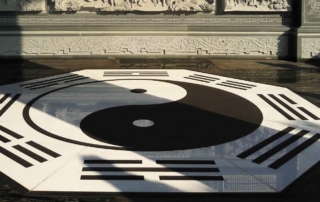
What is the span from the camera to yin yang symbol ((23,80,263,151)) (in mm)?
3418

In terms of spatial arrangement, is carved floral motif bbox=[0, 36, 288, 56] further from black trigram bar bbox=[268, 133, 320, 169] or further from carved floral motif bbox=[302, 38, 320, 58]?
black trigram bar bbox=[268, 133, 320, 169]

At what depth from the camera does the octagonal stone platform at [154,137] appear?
2703 mm

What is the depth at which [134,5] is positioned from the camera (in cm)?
725

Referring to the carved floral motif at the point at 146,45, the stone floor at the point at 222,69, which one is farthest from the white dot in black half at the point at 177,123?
the carved floral motif at the point at 146,45

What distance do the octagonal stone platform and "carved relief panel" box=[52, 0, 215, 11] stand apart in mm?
2162

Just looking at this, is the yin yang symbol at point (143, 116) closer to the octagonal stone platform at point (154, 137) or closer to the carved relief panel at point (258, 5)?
the octagonal stone platform at point (154, 137)

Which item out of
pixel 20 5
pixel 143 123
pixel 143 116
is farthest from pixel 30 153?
pixel 20 5

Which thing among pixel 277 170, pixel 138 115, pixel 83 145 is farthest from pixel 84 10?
pixel 277 170

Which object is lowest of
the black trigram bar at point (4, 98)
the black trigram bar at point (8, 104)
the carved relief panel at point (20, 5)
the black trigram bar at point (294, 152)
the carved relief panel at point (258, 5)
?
the black trigram bar at point (294, 152)

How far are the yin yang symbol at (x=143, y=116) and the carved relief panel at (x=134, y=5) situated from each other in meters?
2.28

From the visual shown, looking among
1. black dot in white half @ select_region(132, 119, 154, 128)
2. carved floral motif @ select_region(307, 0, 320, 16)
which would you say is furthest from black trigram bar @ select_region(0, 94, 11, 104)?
carved floral motif @ select_region(307, 0, 320, 16)

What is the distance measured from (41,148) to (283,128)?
73.4 inches

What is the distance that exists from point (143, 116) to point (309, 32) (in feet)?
13.4

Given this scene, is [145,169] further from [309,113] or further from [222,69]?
[222,69]
